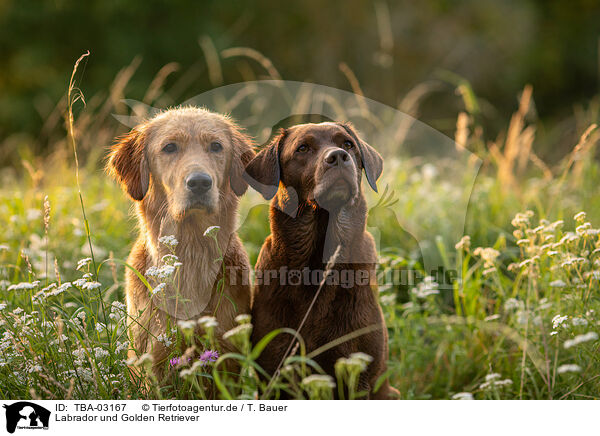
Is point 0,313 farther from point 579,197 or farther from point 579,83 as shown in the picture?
point 579,83

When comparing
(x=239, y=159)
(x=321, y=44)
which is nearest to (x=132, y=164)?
(x=239, y=159)

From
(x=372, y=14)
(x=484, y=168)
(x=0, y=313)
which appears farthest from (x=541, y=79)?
(x=0, y=313)

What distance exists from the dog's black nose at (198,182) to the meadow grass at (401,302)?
1.63ft

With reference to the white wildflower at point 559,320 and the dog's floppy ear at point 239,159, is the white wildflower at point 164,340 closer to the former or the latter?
the dog's floppy ear at point 239,159

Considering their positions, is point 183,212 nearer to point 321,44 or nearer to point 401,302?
point 401,302

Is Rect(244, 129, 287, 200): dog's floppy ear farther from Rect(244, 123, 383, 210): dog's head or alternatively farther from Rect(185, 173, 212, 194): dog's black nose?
Rect(185, 173, 212, 194): dog's black nose

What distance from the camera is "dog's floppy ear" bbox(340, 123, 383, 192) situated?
2902mm

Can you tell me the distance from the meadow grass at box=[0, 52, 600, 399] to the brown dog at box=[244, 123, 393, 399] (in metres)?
0.16

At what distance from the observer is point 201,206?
8.76 feet

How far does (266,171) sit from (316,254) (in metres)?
0.50

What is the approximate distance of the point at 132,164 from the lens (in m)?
2.94

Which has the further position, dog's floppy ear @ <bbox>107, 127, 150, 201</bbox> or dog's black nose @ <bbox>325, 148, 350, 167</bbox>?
dog's floppy ear @ <bbox>107, 127, 150, 201</bbox>

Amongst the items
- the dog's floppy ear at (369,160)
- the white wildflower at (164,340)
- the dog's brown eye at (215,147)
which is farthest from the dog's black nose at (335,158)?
the white wildflower at (164,340)
